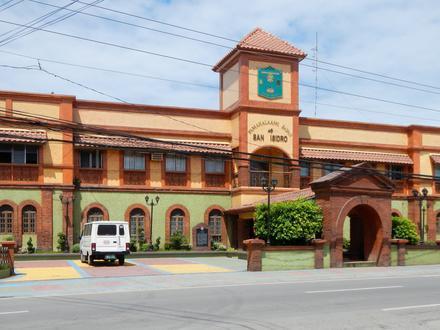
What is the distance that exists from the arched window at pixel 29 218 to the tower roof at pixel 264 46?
15064 millimetres

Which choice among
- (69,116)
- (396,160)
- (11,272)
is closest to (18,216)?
(69,116)

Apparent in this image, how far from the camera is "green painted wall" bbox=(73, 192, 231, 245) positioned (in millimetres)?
33281

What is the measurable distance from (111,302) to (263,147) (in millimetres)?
22923

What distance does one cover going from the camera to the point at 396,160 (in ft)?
131

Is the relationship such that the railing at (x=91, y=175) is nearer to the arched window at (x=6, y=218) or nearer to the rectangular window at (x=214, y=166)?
the arched window at (x=6, y=218)

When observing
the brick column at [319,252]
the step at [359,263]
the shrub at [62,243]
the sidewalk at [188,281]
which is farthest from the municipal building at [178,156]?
the sidewalk at [188,281]

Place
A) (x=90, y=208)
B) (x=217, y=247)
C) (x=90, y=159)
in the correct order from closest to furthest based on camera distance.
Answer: (x=90, y=208), (x=90, y=159), (x=217, y=247)

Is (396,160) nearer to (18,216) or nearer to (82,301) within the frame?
(18,216)

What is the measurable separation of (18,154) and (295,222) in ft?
53.1

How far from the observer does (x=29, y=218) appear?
105 ft

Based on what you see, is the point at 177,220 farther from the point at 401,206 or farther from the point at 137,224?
the point at 401,206

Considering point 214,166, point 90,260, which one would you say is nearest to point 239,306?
point 90,260

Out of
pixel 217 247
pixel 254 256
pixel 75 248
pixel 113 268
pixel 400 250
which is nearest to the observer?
pixel 254 256

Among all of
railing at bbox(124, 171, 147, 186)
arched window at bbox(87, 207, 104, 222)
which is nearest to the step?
railing at bbox(124, 171, 147, 186)
